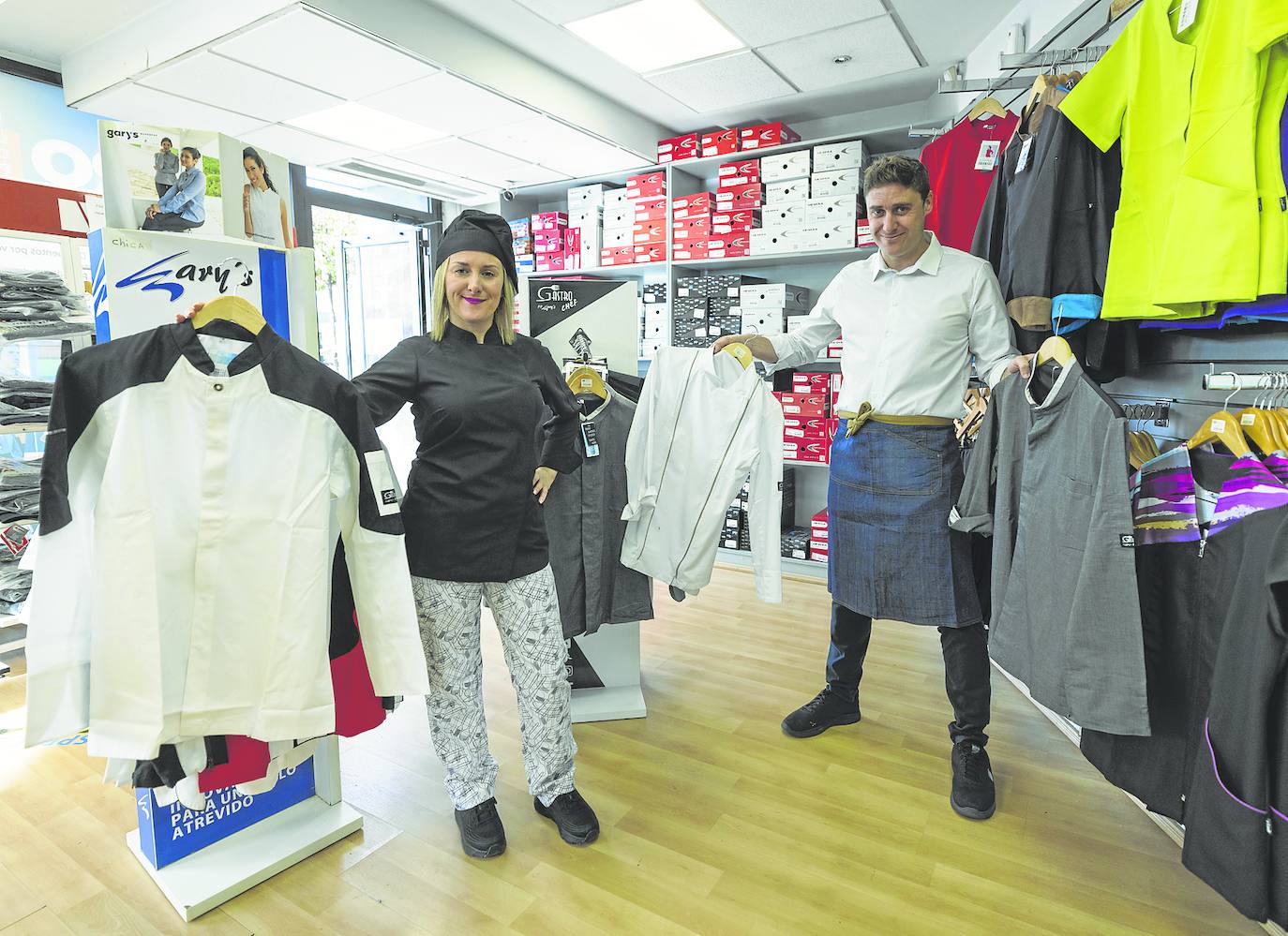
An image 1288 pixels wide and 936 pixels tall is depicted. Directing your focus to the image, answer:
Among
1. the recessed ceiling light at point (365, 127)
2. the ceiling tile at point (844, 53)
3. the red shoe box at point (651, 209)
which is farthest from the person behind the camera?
the red shoe box at point (651, 209)

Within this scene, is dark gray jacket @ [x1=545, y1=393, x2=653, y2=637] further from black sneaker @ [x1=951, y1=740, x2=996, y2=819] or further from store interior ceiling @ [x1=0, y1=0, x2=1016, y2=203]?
store interior ceiling @ [x1=0, y1=0, x2=1016, y2=203]

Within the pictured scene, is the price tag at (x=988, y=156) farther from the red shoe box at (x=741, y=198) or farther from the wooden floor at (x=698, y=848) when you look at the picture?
the wooden floor at (x=698, y=848)

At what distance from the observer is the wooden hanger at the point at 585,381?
240cm

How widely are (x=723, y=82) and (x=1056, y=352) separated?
2895 mm

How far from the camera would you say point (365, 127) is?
Result: 4.08 m

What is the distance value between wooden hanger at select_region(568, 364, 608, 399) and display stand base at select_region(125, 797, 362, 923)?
138 centimetres

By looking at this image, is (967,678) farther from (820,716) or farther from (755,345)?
(755,345)

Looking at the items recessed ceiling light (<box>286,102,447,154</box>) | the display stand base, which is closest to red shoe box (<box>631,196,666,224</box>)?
recessed ceiling light (<box>286,102,447,154</box>)

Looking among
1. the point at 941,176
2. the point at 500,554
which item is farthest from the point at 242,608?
the point at 941,176

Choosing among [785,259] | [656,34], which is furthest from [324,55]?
[785,259]

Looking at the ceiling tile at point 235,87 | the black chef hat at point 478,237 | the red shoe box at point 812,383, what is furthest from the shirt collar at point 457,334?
the red shoe box at point 812,383

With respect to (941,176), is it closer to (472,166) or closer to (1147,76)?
(1147,76)

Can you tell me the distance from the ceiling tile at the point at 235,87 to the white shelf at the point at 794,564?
3.18 meters

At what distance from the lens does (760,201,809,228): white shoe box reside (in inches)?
166
